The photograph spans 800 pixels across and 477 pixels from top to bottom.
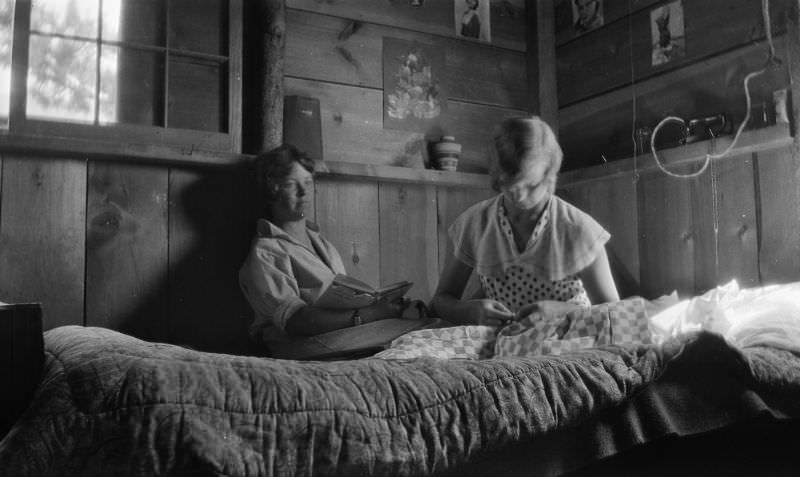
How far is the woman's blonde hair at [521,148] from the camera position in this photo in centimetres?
176

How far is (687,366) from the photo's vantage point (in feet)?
3.18

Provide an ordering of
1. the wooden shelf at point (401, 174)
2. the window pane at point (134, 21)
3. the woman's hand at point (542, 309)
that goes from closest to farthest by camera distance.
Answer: the woman's hand at point (542, 309) → the window pane at point (134, 21) → the wooden shelf at point (401, 174)

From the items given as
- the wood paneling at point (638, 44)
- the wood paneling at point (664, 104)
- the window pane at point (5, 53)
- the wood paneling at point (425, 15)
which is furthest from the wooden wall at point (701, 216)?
the window pane at point (5, 53)

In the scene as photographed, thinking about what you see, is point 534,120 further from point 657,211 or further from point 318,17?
point 318,17

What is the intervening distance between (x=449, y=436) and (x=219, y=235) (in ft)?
4.84

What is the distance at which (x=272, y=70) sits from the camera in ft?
7.25

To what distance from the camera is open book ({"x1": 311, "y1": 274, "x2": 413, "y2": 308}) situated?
66.1 inches

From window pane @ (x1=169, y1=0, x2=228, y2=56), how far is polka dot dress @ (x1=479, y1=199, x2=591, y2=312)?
1068mm

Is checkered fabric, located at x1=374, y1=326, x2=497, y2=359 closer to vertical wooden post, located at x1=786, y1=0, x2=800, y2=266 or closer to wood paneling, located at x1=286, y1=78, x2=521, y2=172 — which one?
vertical wooden post, located at x1=786, y1=0, x2=800, y2=266

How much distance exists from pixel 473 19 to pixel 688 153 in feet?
3.34

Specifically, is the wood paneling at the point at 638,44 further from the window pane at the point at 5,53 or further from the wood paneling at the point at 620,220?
the window pane at the point at 5,53

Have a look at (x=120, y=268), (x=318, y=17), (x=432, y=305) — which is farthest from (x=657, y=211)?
(x=120, y=268)

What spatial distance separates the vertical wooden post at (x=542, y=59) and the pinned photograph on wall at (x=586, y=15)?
0.35ft

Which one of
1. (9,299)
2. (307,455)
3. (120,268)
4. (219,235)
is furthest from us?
(219,235)
